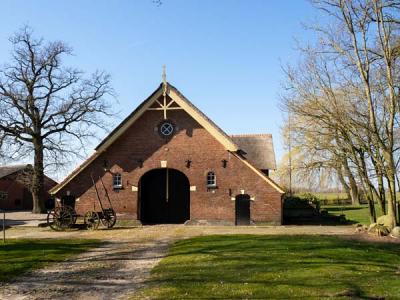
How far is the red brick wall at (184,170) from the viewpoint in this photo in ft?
85.8

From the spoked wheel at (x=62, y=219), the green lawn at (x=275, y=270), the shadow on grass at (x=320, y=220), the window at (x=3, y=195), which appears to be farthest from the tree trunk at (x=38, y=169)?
the green lawn at (x=275, y=270)

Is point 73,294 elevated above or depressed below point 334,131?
below

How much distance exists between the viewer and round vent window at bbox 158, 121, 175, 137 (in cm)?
2739

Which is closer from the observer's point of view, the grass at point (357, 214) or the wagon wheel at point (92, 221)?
the wagon wheel at point (92, 221)

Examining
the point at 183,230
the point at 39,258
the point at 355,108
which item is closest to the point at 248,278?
the point at 39,258

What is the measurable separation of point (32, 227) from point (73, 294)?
735 inches

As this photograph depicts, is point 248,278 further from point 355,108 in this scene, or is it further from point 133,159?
point 133,159

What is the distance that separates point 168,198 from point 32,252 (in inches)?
554

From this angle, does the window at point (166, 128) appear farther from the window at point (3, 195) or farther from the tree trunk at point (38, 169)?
the window at point (3, 195)

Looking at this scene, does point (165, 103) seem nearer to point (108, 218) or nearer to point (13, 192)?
point (108, 218)

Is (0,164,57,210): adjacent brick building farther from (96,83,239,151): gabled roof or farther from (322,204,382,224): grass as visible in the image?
(322,204,382,224): grass

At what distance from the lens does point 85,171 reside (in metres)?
27.6

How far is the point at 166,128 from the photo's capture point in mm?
27484

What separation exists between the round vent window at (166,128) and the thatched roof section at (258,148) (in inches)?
317
